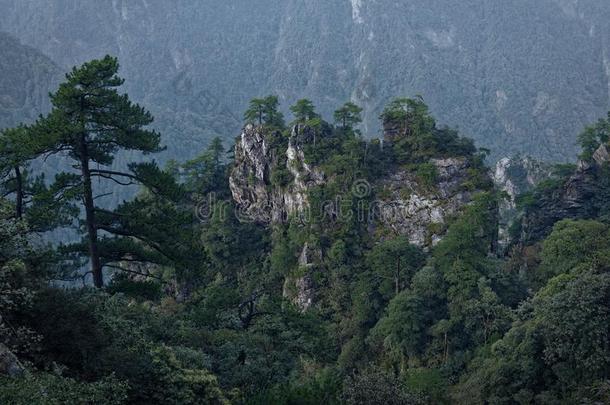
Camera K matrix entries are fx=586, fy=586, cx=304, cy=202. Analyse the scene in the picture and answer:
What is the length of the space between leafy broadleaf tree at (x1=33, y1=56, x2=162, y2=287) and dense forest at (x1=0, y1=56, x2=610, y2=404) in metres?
0.07

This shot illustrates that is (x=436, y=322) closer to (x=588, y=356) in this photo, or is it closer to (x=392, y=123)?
(x=588, y=356)

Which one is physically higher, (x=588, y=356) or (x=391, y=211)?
(x=391, y=211)

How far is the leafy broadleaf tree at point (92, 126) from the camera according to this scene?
667 inches

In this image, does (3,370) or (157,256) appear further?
(157,256)

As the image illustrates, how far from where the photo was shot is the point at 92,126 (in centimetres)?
1759

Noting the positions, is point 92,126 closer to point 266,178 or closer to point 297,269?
point 297,269

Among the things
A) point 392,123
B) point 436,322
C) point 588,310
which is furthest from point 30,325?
point 392,123

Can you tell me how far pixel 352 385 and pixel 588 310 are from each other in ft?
37.3

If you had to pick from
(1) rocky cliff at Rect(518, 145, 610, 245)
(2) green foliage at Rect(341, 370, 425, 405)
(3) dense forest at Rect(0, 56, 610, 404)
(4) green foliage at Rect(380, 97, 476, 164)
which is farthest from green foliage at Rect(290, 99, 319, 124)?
(2) green foliage at Rect(341, 370, 425, 405)

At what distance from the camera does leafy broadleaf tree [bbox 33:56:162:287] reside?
55.6 ft

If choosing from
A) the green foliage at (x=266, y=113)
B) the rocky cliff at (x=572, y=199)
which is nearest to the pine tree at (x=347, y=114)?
the green foliage at (x=266, y=113)

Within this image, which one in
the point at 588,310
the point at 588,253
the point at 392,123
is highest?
the point at 392,123

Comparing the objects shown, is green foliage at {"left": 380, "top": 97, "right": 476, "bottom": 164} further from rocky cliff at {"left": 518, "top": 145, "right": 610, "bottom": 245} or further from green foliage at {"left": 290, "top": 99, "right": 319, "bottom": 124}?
rocky cliff at {"left": 518, "top": 145, "right": 610, "bottom": 245}

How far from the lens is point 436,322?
36.4 meters
